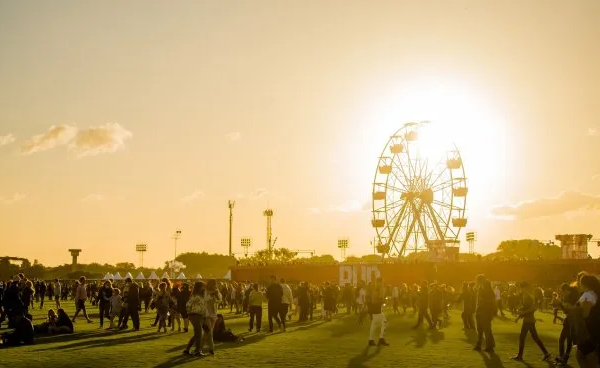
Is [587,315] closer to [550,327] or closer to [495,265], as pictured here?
[550,327]

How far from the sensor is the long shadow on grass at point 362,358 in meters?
15.9

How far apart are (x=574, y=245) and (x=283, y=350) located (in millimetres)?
77399

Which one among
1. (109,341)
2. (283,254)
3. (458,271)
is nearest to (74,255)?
(283,254)

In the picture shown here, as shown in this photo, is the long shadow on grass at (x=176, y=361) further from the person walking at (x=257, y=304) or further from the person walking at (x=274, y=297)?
the person walking at (x=257, y=304)

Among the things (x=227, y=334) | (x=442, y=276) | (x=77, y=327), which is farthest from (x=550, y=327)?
(x=442, y=276)

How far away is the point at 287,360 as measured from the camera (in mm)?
16547

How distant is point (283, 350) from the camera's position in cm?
1898

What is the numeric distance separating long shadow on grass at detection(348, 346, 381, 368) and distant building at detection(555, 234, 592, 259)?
7383 cm

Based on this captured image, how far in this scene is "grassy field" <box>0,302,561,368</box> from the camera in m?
16.1

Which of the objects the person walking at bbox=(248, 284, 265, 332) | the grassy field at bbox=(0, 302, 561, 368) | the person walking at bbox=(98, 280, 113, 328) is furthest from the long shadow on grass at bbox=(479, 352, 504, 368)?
the person walking at bbox=(98, 280, 113, 328)

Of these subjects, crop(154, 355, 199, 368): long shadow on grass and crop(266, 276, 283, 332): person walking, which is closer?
crop(154, 355, 199, 368): long shadow on grass

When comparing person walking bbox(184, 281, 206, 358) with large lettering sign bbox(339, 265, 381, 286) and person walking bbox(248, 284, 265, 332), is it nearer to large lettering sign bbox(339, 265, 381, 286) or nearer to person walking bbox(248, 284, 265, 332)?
person walking bbox(248, 284, 265, 332)

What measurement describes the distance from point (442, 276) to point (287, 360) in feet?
238

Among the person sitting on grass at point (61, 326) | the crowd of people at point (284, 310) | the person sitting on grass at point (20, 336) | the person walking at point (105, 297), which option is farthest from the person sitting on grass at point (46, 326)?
the person sitting on grass at point (20, 336)
